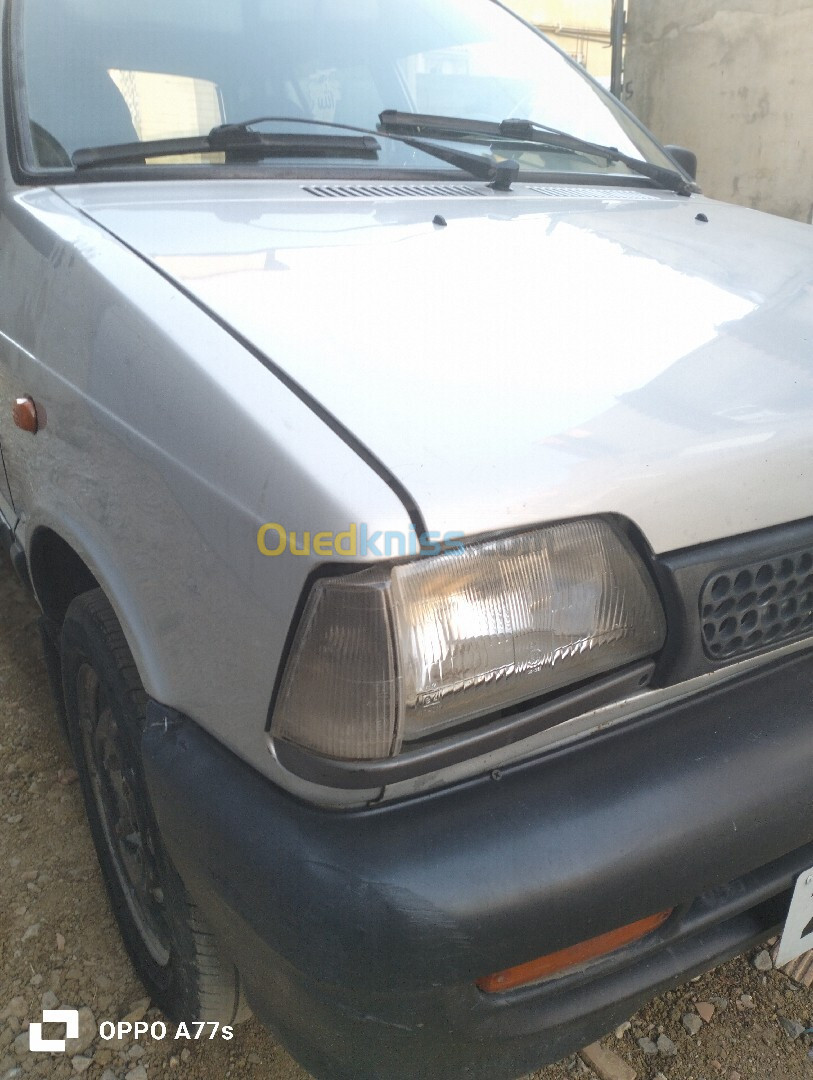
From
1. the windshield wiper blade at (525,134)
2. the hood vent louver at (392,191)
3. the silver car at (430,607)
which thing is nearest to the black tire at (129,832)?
the silver car at (430,607)

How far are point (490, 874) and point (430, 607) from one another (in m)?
0.31

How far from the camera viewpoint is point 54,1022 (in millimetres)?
1680

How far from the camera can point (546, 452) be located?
3.42 feet

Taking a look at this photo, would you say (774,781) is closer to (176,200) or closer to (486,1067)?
(486,1067)

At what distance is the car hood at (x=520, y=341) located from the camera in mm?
1036

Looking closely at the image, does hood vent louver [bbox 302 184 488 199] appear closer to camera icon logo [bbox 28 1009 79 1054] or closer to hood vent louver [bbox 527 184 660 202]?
hood vent louver [bbox 527 184 660 202]

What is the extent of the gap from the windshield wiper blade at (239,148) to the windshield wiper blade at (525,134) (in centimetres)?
13

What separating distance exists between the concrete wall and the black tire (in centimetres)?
703

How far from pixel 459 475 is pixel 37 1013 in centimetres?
144

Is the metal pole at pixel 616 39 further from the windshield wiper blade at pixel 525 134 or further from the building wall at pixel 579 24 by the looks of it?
the building wall at pixel 579 24

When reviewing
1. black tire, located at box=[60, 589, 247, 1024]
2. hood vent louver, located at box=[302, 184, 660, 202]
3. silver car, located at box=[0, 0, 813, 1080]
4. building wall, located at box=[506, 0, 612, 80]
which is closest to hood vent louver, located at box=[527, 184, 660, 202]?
hood vent louver, located at box=[302, 184, 660, 202]

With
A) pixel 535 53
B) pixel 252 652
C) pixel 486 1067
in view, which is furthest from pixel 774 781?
pixel 535 53

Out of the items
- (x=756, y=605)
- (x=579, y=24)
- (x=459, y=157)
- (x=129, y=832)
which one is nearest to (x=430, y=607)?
(x=756, y=605)

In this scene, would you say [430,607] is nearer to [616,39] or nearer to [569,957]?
[569,957]
